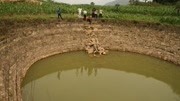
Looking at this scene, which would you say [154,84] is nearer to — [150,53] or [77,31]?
[150,53]

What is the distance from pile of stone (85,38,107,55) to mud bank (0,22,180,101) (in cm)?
37

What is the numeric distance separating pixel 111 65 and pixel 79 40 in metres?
3.39

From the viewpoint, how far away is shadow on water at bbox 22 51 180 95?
825 inches

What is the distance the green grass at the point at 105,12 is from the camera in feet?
82.4

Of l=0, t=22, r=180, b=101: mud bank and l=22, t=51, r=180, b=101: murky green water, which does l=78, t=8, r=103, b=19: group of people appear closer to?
l=0, t=22, r=180, b=101: mud bank

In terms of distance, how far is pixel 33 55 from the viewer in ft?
71.4

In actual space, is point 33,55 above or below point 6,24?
below

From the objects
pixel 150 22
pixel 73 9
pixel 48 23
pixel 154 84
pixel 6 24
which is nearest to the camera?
pixel 154 84

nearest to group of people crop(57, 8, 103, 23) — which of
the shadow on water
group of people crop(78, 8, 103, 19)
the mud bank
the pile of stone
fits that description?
group of people crop(78, 8, 103, 19)

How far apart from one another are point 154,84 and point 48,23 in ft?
27.6

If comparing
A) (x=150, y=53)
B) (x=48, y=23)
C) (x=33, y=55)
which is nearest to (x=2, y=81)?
(x=33, y=55)

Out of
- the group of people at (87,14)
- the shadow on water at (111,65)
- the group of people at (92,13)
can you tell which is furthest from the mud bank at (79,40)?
the group of people at (92,13)

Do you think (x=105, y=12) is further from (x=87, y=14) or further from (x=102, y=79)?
(x=102, y=79)

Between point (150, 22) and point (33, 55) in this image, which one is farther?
point (150, 22)
